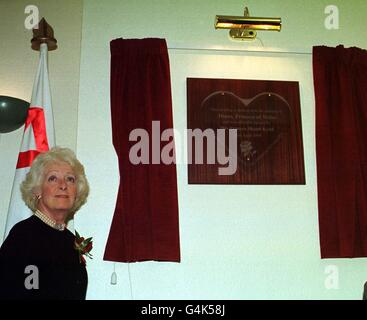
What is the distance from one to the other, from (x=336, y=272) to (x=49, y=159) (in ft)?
5.77

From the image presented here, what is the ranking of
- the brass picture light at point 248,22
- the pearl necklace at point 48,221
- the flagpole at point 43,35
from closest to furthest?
the pearl necklace at point 48,221
the brass picture light at point 248,22
the flagpole at point 43,35

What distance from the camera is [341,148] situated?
241cm

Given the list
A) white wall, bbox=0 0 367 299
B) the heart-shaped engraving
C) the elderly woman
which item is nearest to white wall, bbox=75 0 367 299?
white wall, bbox=0 0 367 299

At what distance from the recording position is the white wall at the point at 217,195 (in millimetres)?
2258

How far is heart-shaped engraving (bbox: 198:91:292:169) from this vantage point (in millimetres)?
2412

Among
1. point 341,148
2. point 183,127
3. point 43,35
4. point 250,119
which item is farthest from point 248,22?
point 43,35

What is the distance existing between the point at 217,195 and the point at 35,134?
1111mm

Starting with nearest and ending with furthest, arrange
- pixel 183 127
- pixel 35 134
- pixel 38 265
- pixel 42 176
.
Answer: pixel 38 265 < pixel 42 176 < pixel 35 134 < pixel 183 127

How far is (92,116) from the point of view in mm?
2406

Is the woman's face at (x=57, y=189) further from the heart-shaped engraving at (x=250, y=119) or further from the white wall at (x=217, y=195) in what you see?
the heart-shaped engraving at (x=250, y=119)

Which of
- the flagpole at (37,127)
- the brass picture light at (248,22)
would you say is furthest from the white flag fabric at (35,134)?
the brass picture light at (248,22)

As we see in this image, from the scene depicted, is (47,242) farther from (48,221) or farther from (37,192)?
(37,192)

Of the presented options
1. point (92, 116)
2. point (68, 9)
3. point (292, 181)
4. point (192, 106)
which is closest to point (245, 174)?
point (292, 181)

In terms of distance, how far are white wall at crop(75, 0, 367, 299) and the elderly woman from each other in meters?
0.40
